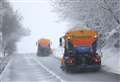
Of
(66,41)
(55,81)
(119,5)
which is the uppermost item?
(119,5)

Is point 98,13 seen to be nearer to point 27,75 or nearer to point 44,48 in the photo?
point 27,75

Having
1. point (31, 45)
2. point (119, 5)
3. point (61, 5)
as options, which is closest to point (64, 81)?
point (119, 5)

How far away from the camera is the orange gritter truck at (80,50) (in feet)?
105

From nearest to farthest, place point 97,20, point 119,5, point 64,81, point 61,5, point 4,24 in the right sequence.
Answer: point 64,81 → point 119,5 → point 97,20 → point 61,5 → point 4,24

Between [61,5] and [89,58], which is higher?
[61,5]

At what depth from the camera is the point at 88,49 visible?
32531 mm

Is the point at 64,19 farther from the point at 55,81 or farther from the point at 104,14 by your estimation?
the point at 55,81

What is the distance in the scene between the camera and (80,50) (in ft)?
107

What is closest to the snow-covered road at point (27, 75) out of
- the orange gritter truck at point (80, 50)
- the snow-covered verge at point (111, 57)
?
the orange gritter truck at point (80, 50)

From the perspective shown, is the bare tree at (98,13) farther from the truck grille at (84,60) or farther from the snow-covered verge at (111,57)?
the truck grille at (84,60)

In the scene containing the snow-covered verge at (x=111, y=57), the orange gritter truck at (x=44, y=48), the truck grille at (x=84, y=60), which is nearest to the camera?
the truck grille at (x=84, y=60)

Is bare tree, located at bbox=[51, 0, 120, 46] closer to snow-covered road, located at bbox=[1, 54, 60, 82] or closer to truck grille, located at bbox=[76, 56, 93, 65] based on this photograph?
truck grille, located at bbox=[76, 56, 93, 65]

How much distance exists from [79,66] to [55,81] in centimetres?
713

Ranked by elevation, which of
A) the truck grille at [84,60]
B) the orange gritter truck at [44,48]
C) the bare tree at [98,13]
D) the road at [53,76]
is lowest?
the road at [53,76]
